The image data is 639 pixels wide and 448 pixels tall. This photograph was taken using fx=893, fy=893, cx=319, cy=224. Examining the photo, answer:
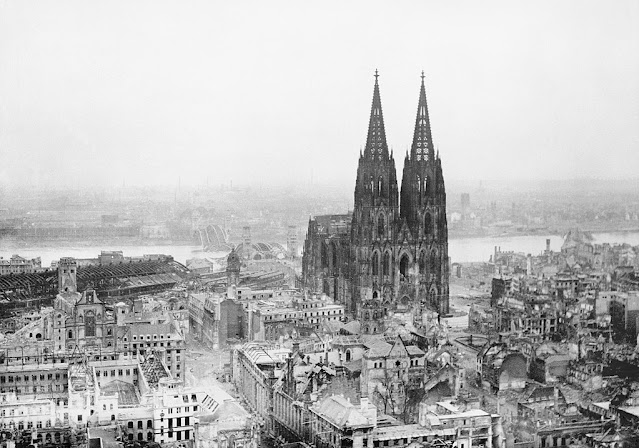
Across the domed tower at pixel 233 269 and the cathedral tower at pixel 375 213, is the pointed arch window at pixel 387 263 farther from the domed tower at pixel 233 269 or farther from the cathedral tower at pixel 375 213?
the domed tower at pixel 233 269

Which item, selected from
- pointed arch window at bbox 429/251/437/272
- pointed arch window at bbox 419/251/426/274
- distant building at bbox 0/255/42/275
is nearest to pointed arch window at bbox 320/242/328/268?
pointed arch window at bbox 419/251/426/274

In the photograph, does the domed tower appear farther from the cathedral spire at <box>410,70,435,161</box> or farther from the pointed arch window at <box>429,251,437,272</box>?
the cathedral spire at <box>410,70,435,161</box>

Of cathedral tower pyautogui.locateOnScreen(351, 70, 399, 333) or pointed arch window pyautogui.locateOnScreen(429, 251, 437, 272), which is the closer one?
cathedral tower pyautogui.locateOnScreen(351, 70, 399, 333)

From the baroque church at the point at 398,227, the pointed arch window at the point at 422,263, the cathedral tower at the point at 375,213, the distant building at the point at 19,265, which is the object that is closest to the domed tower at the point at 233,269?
the baroque church at the point at 398,227

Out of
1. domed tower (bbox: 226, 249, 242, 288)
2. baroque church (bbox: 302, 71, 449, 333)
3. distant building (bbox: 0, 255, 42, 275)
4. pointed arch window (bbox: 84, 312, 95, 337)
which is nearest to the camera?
pointed arch window (bbox: 84, 312, 95, 337)

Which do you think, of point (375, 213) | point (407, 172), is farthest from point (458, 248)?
point (375, 213)

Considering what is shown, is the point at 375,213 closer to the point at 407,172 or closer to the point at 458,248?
the point at 407,172
